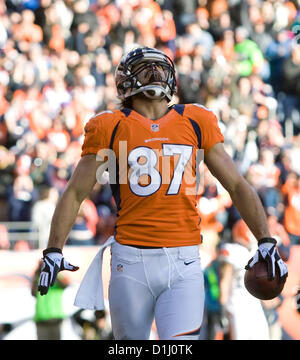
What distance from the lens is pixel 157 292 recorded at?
133 inches

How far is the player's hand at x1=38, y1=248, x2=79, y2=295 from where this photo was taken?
11.0ft

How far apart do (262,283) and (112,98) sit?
22.7 feet

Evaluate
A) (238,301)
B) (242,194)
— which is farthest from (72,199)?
(238,301)

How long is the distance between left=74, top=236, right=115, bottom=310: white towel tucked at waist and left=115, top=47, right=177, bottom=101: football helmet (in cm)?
77

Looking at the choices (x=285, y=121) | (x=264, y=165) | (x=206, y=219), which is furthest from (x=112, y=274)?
(x=285, y=121)

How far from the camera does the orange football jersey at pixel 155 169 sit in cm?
342

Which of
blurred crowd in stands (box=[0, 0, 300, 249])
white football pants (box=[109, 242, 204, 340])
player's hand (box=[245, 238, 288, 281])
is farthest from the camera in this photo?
blurred crowd in stands (box=[0, 0, 300, 249])

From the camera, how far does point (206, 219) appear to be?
811 centimetres

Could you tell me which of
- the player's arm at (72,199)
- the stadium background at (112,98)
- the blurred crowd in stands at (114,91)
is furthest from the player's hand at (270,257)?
the blurred crowd in stands at (114,91)

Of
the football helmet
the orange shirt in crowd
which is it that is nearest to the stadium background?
the orange shirt in crowd

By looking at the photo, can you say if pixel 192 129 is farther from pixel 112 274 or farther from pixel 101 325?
pixel 101 325

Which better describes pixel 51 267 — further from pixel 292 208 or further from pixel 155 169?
pixel 292 208

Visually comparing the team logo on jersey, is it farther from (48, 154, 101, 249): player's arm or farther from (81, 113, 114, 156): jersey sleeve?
(81, 113, 114, 156): jersey sleeve

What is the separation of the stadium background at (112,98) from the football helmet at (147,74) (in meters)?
3.69
